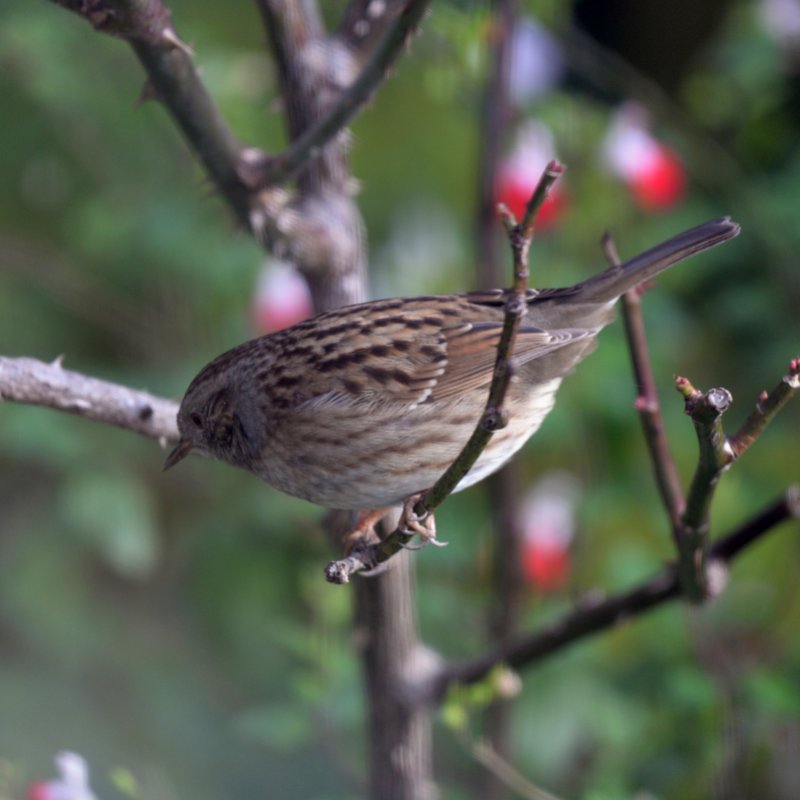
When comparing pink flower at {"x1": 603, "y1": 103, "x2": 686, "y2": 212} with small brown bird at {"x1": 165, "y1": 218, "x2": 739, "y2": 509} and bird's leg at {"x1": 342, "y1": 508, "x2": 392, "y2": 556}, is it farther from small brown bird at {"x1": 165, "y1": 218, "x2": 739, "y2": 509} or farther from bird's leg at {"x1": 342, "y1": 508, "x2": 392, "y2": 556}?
bird's leg at {"x1": 342, "y1": 508, "x2": 392, "y2": 556}

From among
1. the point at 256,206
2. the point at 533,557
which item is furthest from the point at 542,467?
the point at 256,206

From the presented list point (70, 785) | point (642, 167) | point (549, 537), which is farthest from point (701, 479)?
point (642, 167)

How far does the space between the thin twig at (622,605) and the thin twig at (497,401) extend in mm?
407

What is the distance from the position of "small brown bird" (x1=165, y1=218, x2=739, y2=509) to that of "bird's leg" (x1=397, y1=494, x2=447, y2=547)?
0.08m

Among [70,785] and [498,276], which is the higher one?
[498,276]

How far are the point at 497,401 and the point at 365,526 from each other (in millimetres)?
764

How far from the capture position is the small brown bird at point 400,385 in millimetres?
1843

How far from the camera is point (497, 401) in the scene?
1248mm

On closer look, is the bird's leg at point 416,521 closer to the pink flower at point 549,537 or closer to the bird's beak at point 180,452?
the bird's beak at point 180,452

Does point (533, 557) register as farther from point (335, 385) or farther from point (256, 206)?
point (256, 206)

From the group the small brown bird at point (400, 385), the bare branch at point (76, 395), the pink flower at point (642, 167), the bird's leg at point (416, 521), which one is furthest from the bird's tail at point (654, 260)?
the pink flower at point (642, 167)

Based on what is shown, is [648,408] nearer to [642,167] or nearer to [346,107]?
[346,107]

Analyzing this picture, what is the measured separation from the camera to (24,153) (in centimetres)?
347

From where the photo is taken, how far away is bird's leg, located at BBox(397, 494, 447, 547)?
1.55 m
